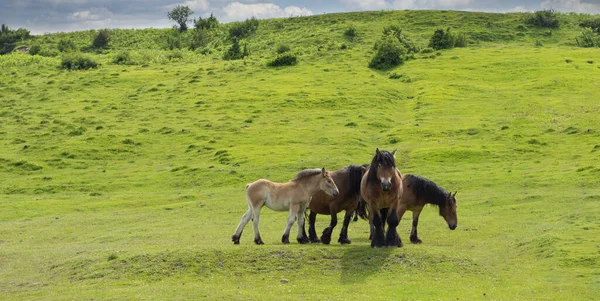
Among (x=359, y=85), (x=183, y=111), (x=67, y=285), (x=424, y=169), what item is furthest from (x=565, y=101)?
(x=67, y=285)

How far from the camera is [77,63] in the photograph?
3147 inches

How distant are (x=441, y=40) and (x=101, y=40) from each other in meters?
50.0

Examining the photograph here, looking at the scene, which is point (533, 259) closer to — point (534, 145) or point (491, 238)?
point (491, 238)

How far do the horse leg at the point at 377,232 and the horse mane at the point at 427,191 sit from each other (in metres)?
2.50

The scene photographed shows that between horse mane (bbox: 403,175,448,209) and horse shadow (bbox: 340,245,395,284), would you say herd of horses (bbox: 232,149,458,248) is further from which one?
horse shadow (bbox: 340,245,395,284)

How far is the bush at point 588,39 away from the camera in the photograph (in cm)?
8144

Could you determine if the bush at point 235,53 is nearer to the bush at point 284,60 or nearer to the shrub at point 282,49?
the shrub at point 282,49

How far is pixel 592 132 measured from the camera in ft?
152

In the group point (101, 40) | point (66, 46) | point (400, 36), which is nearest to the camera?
point (400, 36)

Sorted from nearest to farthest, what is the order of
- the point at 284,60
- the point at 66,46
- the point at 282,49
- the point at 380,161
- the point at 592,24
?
the point at 380,161
the point at 284,60
the point at 282,49
the point at 592,24
the point at 66,46

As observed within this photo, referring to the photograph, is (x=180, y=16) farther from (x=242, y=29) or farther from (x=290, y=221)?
(x=290, y=221)

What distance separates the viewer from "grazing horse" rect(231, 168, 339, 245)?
64.2 ft

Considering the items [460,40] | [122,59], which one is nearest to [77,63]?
[122,59]

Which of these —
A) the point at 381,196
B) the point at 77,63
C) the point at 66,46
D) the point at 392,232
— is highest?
the point at 66,46
